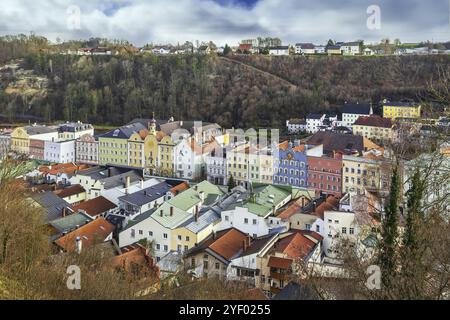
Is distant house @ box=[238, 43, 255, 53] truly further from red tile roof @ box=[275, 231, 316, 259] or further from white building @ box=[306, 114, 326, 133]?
red tile roof @ box=[275, 231, 316, 259]

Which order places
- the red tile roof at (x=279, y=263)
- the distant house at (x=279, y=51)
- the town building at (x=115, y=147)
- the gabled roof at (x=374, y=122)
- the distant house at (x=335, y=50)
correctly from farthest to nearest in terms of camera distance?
the distant house at (x=279, y=51) < the distant house at (x=335, y=50) < the gabled roof at (x=374, y=122) < the town building at (x=115, y=147) < the red tile roof at (x=279, y=263)

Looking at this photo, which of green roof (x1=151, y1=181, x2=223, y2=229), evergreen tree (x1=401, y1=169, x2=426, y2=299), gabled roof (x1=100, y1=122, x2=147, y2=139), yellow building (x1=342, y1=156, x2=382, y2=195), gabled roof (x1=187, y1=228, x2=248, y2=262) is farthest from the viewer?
gabled roof (x1=100, y1=122, x2=147, y2=139)

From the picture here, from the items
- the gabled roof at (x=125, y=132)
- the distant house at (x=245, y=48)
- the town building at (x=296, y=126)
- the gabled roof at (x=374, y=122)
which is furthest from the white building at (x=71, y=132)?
the distant house at (x=245, y=48)

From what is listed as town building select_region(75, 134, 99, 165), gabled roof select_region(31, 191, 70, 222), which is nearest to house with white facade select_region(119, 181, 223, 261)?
gabled roof select_region(31, 191, 70, 222)

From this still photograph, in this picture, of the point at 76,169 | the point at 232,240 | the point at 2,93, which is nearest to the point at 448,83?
the point at 232,240

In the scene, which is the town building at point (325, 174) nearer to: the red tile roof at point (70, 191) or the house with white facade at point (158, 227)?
the house with white facade at point (158, 227)
